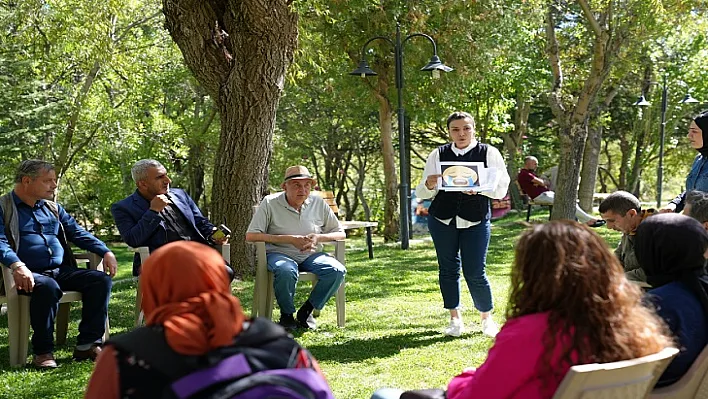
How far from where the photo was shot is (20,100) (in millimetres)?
18500

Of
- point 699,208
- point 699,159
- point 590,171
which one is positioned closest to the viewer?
point 699,208

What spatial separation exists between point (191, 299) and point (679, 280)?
1.87 meters

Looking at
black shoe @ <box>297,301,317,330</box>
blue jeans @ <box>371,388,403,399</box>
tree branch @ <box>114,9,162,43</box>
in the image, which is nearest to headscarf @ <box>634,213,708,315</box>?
blue jeans @ <box>371,388,403,399</box>

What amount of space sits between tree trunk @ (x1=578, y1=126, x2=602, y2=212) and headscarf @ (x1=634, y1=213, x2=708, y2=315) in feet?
69.2

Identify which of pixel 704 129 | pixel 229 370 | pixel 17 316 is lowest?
pixel 17 316

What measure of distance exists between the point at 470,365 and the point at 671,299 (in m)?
2.52

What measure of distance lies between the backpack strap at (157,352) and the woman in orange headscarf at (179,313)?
0.5 inches

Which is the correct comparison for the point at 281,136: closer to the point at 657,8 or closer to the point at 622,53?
the point at 622,53

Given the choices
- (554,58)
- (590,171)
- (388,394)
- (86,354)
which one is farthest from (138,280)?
(590,171)

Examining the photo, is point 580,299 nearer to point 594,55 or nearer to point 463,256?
point 463,256

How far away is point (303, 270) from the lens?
6.64 m

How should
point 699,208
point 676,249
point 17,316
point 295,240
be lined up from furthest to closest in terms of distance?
point 295,240
point 17,316
point 699,208
point 676,249

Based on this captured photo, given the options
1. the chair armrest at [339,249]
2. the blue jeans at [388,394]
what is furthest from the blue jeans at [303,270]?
the blue jeans at [388,394]

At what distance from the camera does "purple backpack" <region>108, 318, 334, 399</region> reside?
201 cm
